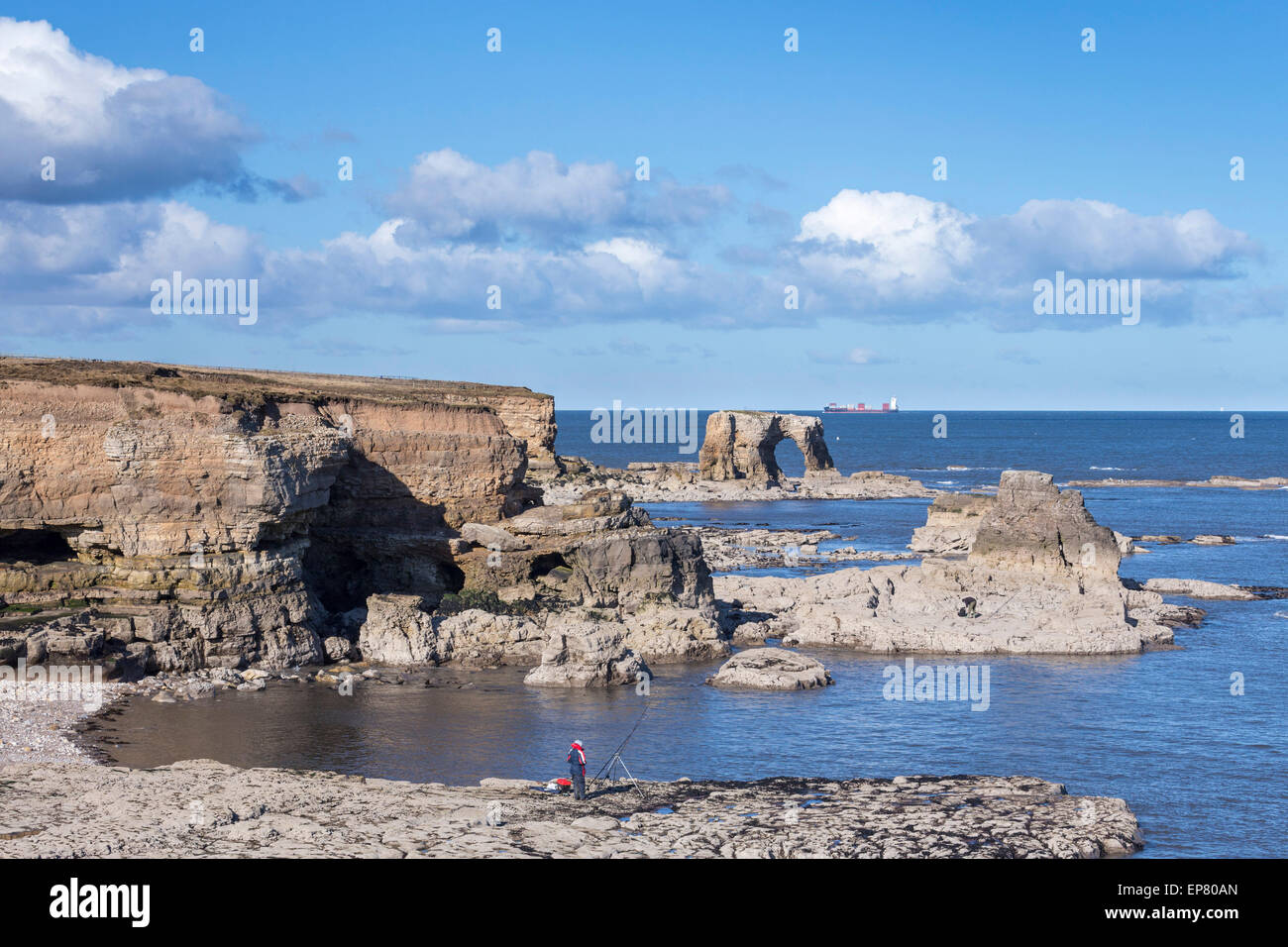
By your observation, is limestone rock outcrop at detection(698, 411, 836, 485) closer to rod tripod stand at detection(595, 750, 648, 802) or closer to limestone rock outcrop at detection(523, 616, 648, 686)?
limestone rock outcrop at detection(523, 616, 648, 686)

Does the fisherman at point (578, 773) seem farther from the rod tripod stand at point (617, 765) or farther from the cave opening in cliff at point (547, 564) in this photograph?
the cave opening in cliff at point (547, 564)

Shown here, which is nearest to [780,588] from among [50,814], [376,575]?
[376,575]

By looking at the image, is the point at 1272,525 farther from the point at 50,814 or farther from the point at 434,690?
the point at 50,814

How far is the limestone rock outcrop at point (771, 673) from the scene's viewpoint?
3622 centimetres

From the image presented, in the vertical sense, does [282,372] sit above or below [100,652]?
above

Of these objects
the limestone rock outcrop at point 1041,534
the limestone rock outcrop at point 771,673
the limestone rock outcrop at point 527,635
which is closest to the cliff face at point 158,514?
the limestone rock outcrop at point 527,635

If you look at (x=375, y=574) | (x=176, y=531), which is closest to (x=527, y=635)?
(x=375, y=574)

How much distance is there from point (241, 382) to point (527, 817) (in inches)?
1125

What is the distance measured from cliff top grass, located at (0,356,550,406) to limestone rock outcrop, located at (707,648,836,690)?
17.3 metres

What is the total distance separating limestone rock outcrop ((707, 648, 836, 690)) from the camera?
119 feet

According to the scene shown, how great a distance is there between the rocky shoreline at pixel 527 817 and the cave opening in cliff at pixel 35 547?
15276 mm
